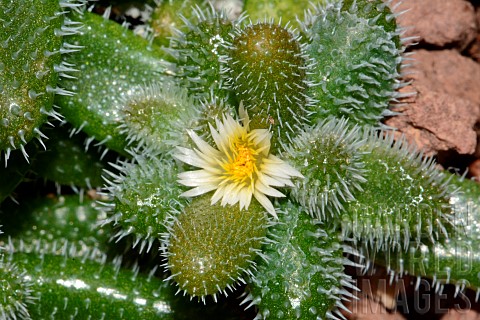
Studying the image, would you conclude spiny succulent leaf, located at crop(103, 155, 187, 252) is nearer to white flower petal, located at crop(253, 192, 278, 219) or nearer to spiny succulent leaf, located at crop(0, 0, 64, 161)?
white flower petal, located at crop(253, 192, 278, 219)

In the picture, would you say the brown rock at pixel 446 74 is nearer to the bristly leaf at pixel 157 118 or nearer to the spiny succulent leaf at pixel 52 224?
the bristly leaf at pixel 157 118

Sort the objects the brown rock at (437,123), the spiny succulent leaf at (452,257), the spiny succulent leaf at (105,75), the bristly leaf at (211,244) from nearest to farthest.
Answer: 1. the bristly leaf at (211,244)
2. the spiny succulent leaf at (452,257)
3. the spiny succulent leaf at (105,75)
4. the brown rock at (437,123)

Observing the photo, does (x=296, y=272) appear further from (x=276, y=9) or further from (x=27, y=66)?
(x=27, y=66)

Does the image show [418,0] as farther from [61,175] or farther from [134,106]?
[61,175]

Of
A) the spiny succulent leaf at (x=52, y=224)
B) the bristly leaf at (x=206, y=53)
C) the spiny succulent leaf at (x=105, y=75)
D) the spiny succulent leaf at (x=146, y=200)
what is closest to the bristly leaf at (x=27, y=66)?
the spiny succulent leaf at (x=105, y=75)

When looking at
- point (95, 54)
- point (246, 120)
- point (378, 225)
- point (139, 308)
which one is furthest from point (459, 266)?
point (95, 54)

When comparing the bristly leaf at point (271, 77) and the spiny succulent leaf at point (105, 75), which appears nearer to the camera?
the bristly leaf at point (271, 77)

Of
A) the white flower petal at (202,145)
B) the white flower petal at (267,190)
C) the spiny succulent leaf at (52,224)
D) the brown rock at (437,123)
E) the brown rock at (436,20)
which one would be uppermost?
the brown rock at (436,20)

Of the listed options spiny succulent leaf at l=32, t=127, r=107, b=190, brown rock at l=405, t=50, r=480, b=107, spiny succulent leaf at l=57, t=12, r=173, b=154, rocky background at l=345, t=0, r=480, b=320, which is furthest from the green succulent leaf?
brown rock at l=405, t=50, r=480, b=107

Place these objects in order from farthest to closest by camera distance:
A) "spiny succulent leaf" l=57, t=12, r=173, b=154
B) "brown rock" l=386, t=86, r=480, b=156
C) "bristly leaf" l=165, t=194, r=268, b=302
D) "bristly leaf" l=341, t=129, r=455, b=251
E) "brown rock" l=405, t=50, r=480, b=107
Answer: "brown rock" l=405, t=50, r=480, b=107 < "brown rock" l=386, t=86, r=480, b=156 < "spiny succulent leaf" l=57, t=12, r=173, b=154 < "bristly leaf" l=341, t=129, r=455, b=251 < "bristly leaf" l=165, t=194, r=268, b=302
